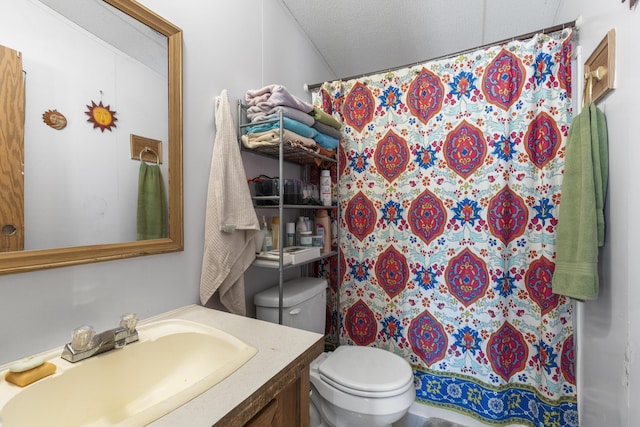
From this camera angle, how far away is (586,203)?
0.99 meters

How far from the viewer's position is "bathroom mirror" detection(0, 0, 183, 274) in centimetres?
71

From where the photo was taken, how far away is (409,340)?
1.59m

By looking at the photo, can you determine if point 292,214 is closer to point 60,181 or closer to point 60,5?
point 60,181

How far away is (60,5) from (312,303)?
142 cm

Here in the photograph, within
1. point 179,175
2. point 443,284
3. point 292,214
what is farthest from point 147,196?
point 443,284

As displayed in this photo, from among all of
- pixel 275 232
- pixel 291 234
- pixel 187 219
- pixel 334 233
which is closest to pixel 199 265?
pixel 187 219

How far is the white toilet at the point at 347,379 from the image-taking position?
3.70 ft

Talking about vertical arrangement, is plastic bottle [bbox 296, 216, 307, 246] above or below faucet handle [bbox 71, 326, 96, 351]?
above

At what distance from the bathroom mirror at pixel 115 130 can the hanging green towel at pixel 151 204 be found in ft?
0.06

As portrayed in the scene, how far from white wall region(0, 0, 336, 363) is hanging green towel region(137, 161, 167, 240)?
0.09m


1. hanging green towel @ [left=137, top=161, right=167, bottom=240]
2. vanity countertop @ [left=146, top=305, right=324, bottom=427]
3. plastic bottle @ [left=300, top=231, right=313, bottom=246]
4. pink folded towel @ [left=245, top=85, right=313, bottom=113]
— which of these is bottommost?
vanity countertop @ [left=146, top=305, right=324, bottom=427]

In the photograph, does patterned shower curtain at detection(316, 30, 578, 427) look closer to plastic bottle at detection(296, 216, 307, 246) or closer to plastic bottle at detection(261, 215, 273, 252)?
plastic bottle at detection(296, 216, 307, 246)

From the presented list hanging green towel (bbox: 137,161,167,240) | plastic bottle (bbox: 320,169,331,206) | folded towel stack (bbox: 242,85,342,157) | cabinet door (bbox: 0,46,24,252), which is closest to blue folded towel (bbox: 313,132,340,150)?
folded towel stack (bbox: 242,85,342,157)

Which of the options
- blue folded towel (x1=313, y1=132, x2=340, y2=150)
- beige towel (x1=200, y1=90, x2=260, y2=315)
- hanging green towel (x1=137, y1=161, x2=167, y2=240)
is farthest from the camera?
blue folded towel (x1=313, y1=132, x2=340, y2=150)
